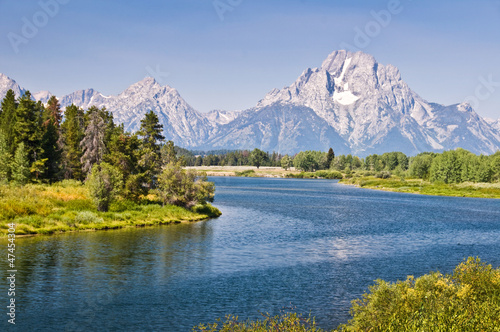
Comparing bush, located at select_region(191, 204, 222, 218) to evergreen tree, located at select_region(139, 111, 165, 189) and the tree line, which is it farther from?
evergreen tree, located at select_region(139, 111, 165, 189)

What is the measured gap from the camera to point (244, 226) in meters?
73.2

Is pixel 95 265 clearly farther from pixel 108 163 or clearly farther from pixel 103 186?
pixel 108 163

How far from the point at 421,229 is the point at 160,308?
60.2 meters

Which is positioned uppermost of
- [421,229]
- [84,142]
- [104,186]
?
[84,142]

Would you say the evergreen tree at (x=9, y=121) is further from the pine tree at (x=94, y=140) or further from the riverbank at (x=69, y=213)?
the riverbank at (x=69, y=213)

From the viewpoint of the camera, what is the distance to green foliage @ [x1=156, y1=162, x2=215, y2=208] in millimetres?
77500

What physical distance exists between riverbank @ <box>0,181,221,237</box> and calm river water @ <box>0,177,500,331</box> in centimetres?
352

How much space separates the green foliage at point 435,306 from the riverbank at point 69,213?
47.3 metres

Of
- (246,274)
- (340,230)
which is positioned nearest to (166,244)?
(246,274)

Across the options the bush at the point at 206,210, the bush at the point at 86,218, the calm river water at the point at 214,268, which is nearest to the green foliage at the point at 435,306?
the calm river water at the point at 214,268

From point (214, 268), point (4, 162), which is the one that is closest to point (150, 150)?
point (4, 162)

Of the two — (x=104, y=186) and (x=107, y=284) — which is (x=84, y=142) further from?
(x=107, y=284)

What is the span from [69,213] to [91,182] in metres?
6.23

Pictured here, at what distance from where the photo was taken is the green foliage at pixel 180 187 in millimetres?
77500
